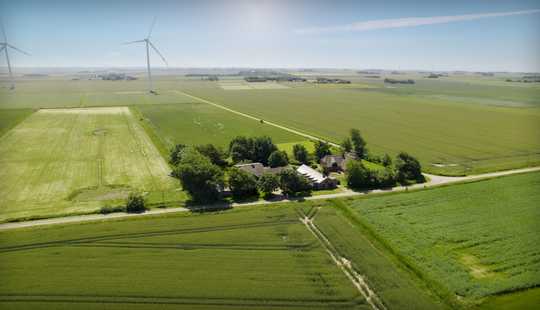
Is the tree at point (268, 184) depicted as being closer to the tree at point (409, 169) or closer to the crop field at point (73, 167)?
the crop field at point (73, 167)

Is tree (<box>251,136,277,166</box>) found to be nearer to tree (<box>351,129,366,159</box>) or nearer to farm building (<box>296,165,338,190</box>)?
farm building (<box>296,165,338,190</box>)

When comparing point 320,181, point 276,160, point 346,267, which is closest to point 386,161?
point 320,181

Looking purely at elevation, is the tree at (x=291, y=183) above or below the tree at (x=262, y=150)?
below

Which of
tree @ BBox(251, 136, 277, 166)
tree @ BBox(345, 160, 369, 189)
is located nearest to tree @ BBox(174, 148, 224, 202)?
tree @ BBox(251, 136, 277, 166)

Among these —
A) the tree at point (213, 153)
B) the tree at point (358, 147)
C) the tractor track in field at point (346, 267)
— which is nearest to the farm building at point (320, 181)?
the tractor track in field at point (346, 267)

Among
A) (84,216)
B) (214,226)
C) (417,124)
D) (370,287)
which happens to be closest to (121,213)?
(84,216)

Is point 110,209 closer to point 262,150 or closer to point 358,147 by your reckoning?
point 262,150
